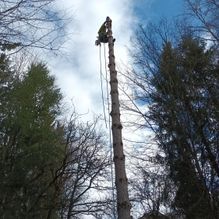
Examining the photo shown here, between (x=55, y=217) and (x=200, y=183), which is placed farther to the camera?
(x=55, y=217)

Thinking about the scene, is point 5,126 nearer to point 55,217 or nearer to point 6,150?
point 6,150

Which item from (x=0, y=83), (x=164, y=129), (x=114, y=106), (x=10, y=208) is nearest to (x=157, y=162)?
(x=164, y=129)

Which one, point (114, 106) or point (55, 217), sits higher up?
point (55, 217)

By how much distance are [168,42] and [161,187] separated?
5427mm

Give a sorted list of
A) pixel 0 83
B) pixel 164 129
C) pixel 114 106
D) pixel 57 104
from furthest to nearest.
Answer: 1. pixel 57 104
2. pixel 0 83
3. pixel 164 129
4. pixel 114 106

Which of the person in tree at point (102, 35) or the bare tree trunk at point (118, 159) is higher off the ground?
the person in tree at point (102, 35)

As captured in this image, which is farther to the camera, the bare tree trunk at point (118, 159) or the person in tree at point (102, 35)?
the person in tree at point (102, 35)

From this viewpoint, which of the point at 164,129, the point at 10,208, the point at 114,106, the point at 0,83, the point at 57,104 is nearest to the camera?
the point at 114,106

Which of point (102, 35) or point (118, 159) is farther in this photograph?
point (102, 35)

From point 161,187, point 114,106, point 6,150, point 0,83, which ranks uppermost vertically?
point 0,83

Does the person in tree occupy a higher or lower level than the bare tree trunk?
higher

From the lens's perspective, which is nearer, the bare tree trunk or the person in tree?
the bare tree trunk

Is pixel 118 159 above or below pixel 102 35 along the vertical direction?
below

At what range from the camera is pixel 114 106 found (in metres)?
7.29
